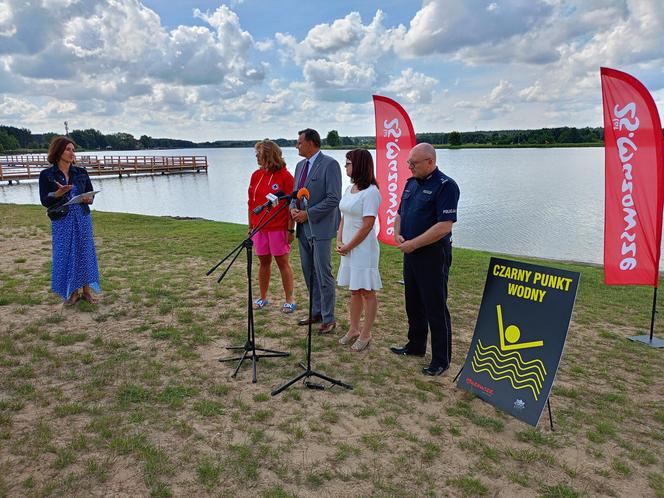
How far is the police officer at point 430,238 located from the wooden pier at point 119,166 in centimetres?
4277

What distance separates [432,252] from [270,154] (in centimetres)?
214

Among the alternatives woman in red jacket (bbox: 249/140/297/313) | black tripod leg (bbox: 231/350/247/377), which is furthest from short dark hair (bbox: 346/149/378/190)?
black tripod leg (bbox: 231/350/247/377)

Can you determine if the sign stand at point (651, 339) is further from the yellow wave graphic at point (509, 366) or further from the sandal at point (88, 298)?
the sandal at point (88, 298)

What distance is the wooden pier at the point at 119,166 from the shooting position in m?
39.3

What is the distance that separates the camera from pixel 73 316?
4988mm

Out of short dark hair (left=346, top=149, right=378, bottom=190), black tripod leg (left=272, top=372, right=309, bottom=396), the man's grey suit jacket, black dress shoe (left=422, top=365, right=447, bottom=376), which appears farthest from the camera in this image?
the man's grey suit jacket

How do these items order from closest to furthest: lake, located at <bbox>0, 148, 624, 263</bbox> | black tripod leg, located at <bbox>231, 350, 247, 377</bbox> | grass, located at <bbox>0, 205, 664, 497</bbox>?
grass, located at <bbox>0, 205, 664, 497</bbox>, black tripod leg, located at <bbox>231, 350, 247, 377</bbox>, lake, located at <bbox>0, 148, 624, 263</bbox>

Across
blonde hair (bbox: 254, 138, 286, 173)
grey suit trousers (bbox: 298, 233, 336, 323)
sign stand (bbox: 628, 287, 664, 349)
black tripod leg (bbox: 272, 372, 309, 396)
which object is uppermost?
blonde hair (bbox: 254, 138, 286, 173)

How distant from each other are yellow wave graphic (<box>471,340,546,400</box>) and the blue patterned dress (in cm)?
440

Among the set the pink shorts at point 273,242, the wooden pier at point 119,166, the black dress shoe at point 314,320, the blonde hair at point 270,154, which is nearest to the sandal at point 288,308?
the black dress shoe at point 314,320

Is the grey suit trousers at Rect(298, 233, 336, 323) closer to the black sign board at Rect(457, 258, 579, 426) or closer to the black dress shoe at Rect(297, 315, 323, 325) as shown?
the black dress shoe at Rect(297, 315, 323, 325)

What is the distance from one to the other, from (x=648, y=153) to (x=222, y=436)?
4974 millimetres

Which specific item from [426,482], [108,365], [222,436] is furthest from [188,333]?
[426,482]

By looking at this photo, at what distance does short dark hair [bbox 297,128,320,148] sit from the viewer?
446 cm
